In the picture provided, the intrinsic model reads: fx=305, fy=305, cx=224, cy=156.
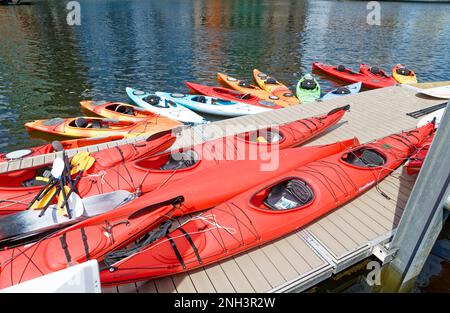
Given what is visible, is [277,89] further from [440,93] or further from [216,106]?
[440,93]

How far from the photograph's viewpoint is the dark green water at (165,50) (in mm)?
18531

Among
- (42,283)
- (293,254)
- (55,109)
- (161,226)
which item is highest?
(42,283)

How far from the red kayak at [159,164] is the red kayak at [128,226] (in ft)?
1.51

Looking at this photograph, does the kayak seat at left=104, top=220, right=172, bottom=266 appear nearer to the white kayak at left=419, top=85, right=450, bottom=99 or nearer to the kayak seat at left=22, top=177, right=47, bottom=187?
the kayak seat at left=22, top=177, right=47, bottom=187

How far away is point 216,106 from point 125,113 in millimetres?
4075

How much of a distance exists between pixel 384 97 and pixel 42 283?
46.9ft

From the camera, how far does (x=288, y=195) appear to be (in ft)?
22.5

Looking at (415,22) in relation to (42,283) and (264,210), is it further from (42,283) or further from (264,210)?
(42,283)

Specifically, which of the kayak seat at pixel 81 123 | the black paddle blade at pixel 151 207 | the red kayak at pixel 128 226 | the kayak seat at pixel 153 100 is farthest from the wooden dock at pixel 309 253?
the kayak seat at pixel 153 100

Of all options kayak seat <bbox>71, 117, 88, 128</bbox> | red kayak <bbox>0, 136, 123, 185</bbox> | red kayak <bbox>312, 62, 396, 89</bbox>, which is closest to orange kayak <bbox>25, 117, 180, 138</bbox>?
kayak seat <bbox>71, 117, 88, 128</bbox>

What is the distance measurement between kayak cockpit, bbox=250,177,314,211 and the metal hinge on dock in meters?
1.53

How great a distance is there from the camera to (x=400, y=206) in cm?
704

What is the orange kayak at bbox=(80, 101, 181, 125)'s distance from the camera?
12.6m
